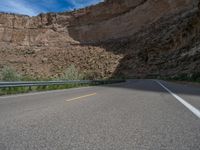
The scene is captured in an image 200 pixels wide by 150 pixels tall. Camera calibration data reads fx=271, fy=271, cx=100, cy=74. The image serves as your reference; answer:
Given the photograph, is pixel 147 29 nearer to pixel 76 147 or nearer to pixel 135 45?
pixel 135 45

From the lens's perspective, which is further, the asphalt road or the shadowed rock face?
the shadowed rock face

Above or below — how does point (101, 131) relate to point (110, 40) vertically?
below

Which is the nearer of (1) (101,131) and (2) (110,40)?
(1) (101,131)

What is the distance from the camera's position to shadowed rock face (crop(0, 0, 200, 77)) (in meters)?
59.8

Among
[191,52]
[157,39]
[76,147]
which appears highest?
[157,39]

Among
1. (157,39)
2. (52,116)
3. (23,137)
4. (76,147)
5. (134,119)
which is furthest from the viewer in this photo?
(157,39)

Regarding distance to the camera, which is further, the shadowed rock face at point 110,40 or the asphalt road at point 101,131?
the shadowed rock face at point 110,40

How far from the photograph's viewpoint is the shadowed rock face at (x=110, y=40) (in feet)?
196

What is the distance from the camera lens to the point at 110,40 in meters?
84.2

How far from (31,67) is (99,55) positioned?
61.1 ft

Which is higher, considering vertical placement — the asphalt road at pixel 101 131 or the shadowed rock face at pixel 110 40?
the shadowed rock face at pixel 110 40

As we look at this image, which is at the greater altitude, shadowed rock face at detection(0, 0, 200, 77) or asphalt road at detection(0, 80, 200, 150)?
shadowed rock face at detection(0, 0, 200, 77)

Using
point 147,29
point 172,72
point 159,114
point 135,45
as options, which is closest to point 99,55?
point 135,45

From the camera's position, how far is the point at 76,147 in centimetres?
367
